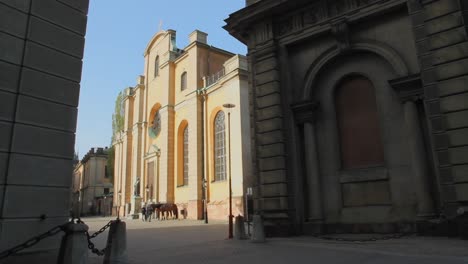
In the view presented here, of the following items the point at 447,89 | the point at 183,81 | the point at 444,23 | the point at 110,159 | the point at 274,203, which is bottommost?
the point at 274,203

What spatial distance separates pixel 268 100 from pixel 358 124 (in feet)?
11.2

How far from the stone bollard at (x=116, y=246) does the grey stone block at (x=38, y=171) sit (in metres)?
1.47

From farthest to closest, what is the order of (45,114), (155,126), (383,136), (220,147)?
(155,126) < (220,147) < (383,136) < (45,114)

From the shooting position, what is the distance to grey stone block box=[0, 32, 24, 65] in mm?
6105

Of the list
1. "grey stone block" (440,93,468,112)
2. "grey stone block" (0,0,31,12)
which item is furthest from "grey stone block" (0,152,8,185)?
"grey stone block" (440,93,468,112)

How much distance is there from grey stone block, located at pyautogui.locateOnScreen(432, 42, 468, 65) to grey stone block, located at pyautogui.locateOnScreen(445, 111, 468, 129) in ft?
5.03

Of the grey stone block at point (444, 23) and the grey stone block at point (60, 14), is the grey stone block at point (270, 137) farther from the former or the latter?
the grey stone block at point (60, 14)

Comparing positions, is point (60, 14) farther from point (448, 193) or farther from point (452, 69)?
point (448, 193)

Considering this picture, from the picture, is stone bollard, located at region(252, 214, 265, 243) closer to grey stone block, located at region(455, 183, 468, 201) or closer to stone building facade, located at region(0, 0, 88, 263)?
grey stone block, located at region(455, 183, 468, 201)

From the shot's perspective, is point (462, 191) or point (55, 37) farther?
point (462, 191)

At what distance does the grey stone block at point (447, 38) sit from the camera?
9547 millimetres

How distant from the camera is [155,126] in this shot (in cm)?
4266

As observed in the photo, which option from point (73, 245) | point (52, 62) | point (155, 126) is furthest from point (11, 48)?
point (155, 126)

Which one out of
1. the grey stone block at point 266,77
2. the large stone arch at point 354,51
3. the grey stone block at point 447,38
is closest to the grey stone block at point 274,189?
the large stone arch at point 354,51
